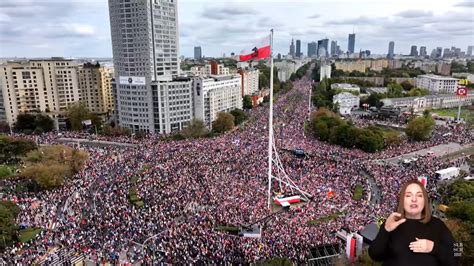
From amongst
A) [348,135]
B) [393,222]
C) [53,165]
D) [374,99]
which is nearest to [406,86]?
[374,99]

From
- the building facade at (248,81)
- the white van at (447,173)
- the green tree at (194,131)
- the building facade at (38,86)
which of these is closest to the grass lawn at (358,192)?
the white van at (447,173)

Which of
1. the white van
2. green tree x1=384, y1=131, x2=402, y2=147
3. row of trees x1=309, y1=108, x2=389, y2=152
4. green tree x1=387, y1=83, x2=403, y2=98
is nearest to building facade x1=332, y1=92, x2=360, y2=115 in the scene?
green tree x1=387, y1=83, x2=403, y2=98

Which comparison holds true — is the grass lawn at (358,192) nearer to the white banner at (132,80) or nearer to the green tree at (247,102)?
the white banner at (132,80)

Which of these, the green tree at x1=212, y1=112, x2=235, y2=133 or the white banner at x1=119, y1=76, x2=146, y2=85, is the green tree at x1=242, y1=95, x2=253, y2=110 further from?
the white banner at x1=119, y1=76, x2=146, y2=85

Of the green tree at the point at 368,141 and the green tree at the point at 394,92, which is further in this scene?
the green tree at the point at 394,92

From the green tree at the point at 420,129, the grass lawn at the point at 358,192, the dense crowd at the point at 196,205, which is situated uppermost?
the green tree at the point at 420,129

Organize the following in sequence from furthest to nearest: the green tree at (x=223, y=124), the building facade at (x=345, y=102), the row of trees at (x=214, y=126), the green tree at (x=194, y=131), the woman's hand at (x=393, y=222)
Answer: the building facade at (x=345, y=102) → the green tree at (x=223, y=124) → the row of trees at (x=214, y=126) → the green tree at (x=194, y=131) → the woman's hand at (x=393, y=222)
